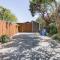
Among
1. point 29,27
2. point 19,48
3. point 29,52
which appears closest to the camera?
point 29,52

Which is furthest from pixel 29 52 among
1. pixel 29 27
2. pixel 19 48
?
pixel 29 27

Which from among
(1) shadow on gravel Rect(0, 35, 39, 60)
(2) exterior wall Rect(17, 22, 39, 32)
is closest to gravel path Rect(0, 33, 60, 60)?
(1) shadow on gravel Rect(0, 35, 39, 60)

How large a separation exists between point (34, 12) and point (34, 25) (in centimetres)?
2262

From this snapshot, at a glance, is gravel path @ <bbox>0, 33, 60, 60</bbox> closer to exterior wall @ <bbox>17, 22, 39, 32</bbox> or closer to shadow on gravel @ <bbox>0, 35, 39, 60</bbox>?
shadow on gravel @ <bbox>0, 35, 39, 60</bbox>

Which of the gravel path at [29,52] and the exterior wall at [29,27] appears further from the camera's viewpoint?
the exterior wall at [29,27]

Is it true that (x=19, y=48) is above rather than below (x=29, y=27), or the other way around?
below

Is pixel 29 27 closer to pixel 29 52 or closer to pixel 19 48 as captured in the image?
pixel 19 48

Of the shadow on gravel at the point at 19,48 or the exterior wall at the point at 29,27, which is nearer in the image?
the shadow on gravel at the point at 19,48

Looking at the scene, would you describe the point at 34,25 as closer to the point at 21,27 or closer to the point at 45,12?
the point at 21,27

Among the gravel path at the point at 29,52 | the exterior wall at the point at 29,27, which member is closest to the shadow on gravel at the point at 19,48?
the gravel path at the point at 29,52

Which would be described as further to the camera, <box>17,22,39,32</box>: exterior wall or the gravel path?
<box>17,22,39,32</box>: exterior wall

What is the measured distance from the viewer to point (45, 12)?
3375 centimetres

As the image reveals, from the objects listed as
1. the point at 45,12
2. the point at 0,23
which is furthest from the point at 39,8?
the point at 0,23

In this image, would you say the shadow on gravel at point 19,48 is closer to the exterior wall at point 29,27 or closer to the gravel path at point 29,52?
the gravel path at point 29,52
